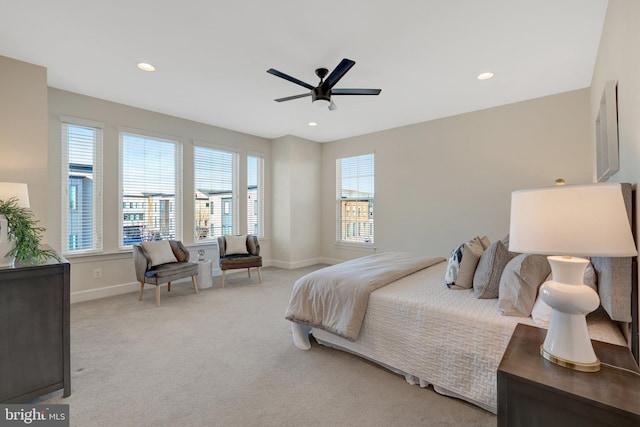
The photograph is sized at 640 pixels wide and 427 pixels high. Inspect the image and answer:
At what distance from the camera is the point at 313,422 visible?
1681mm

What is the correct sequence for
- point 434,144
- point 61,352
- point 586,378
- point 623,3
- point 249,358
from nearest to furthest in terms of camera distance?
1. point 586,378
2. point 623,3
3. point 61,352
4. point 249,358
5. point 434,144

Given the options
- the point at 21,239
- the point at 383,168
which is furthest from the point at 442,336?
the point at 383,168

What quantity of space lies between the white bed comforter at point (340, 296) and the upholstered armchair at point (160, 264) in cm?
207

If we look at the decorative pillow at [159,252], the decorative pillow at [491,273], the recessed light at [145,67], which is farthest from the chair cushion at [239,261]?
the decorative pillow at [491,273]

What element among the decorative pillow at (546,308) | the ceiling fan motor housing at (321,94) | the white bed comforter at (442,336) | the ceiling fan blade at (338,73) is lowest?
the white bed comforter at (442,336)

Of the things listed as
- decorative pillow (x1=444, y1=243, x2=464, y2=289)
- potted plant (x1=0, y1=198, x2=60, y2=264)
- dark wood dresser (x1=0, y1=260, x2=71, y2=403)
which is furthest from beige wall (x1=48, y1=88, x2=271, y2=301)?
decorative pillow (x1=444, y1=243, x2=464, y2=289)

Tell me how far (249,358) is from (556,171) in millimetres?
4353

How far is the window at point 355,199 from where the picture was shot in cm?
584

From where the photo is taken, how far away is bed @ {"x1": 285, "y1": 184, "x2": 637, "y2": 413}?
1396mm

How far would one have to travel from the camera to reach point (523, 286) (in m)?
1.72

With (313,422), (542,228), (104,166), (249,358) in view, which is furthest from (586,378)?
(104,166)

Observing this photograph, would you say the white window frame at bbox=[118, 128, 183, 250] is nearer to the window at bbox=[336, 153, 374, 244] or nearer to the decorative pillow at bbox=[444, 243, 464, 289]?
the window at bbox=[336, 153, 374, 244]

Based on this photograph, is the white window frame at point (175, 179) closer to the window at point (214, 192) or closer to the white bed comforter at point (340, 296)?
the window at point (214, 192)

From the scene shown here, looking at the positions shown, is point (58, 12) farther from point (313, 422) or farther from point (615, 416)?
point (615, 416)
